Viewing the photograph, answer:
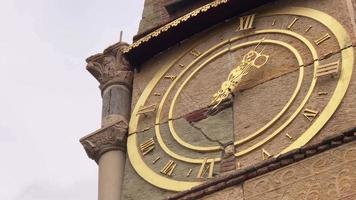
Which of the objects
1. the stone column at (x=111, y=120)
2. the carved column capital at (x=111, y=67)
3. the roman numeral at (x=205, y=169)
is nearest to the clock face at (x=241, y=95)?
the roman numeral at (x=205, y=169)

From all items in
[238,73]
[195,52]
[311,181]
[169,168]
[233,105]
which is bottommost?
[311,181]

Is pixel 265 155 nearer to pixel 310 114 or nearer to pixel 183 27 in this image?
pixel 310 114

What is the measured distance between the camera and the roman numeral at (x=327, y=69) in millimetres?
8898

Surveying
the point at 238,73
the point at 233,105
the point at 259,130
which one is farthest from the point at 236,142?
the point at 238,73

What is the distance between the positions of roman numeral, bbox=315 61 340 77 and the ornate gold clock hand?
0.62 m

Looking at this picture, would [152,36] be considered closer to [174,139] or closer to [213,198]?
[174,139]

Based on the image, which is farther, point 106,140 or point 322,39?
point 106,140

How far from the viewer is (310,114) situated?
8734mm

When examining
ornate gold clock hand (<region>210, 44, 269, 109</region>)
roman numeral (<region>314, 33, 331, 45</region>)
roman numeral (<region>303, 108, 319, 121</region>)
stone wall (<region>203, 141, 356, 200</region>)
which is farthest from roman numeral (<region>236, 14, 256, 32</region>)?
stone wall (<region>203, 141, 356, 200</region>)

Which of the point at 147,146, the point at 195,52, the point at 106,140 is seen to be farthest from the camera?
the point at 195,52

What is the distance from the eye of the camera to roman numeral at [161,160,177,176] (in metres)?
9.16

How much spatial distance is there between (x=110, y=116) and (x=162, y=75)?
593 mm

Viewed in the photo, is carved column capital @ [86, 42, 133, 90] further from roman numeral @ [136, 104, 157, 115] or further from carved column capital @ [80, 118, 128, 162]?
carved column capital @ [80, 118, 128, 162]

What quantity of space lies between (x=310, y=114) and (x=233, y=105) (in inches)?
31.8
